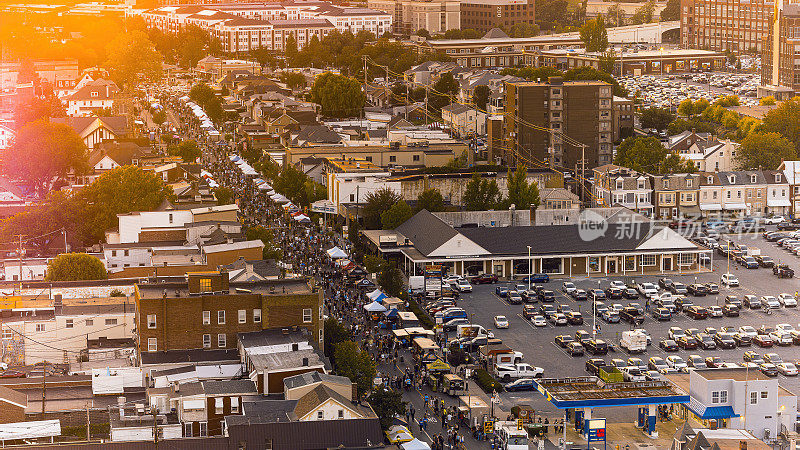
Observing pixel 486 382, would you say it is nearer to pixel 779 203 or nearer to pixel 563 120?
pixel 779 203

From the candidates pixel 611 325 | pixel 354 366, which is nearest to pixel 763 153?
pixel 611 325

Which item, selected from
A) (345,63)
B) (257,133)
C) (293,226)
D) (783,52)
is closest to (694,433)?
(293,226)

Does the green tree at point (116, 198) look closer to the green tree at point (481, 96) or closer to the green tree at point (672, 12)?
the green tree at point (481, 96)

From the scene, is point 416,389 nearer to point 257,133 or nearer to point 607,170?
point 607,170

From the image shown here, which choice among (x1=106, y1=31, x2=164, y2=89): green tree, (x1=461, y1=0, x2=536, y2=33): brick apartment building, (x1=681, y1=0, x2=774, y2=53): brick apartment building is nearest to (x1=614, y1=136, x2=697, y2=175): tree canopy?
(x1=106, y1=31, x2=164, y2=89): green tree

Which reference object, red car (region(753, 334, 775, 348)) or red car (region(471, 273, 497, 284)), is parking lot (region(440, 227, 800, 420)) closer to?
red car (region(753, 334, 775, 348))

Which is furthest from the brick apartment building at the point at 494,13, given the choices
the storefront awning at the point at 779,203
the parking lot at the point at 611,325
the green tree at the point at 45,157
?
the parking lot at the point at 611,325
